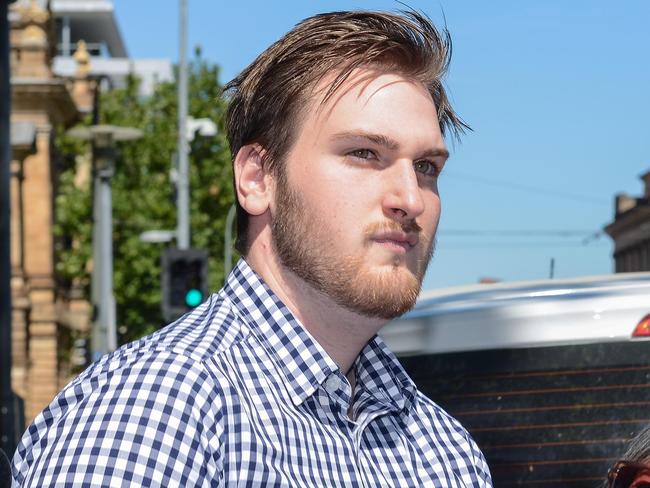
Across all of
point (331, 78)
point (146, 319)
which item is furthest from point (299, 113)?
point (146, 319)

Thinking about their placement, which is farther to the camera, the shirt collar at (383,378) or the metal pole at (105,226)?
the metal pole at (105,226)

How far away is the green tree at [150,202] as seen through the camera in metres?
49.4

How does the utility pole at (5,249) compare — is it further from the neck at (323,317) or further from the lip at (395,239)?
the lip at (395,239)

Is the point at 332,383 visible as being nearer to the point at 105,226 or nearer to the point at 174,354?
the point at 174,354

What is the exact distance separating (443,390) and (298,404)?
280 centimetres

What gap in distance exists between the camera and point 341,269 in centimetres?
262

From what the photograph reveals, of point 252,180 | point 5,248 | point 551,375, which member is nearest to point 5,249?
point 5,248

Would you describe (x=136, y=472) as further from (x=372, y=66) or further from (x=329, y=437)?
(x=372, y=66)

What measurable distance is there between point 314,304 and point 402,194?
25 cm

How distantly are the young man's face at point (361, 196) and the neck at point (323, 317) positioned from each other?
24mm

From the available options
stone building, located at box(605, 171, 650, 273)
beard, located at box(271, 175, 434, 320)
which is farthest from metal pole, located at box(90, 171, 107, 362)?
beard, located at box(271, 175, 434, 320)

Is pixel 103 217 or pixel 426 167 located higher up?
pixel 426 167

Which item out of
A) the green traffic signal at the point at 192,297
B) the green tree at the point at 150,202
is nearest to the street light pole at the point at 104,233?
the green traffic signal at the point at 192,297

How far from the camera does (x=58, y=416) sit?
236 centimetres
